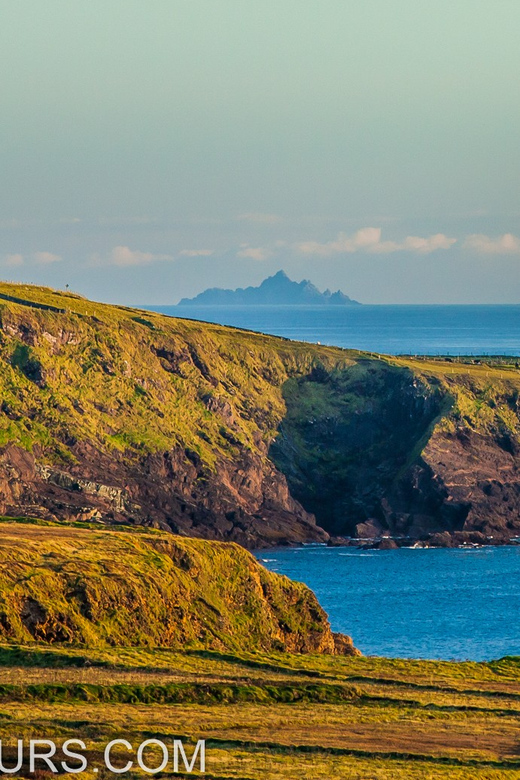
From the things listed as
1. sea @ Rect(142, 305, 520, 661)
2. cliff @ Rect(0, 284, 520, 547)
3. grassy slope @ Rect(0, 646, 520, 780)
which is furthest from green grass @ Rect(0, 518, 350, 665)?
cliff @ Rect(0, 284, 520, 547)

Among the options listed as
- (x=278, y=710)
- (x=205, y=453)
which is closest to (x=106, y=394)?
(x=205, y=453)

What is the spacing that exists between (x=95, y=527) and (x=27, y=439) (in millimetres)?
71440

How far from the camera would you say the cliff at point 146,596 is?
244 ft

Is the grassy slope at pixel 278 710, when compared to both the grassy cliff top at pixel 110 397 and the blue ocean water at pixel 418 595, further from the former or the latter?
the grassy cliff top at pixel 110 397

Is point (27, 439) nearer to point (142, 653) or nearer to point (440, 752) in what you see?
point (142, 653)

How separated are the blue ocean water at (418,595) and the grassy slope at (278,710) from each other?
4452 cm

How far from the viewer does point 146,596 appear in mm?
79688

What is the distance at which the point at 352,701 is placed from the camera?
62.3 metres

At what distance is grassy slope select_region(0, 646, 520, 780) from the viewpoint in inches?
1900

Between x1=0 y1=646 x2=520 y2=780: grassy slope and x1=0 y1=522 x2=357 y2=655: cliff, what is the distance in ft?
17.6

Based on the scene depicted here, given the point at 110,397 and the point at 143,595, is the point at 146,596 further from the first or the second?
the point at 110,397

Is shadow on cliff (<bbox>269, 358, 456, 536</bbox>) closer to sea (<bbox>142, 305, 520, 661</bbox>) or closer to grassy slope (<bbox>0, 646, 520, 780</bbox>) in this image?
sea (<bbox>142, 305, 520, 661</bbox>)

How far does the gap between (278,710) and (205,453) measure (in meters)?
125

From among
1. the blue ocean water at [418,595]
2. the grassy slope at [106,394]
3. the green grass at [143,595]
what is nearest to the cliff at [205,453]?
the grassy slope at [106,394]
